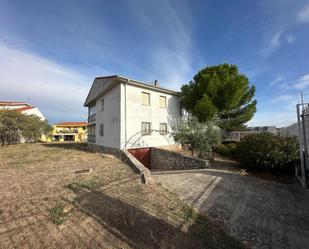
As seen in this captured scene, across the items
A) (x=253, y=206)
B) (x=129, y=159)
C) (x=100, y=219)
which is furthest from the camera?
(x=129, y=159)

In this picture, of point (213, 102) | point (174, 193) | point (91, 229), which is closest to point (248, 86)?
point (213, 102)

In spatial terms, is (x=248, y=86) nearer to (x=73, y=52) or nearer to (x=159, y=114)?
(x=159, y=114)

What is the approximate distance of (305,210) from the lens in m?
4.64

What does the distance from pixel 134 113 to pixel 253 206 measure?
10.6 metres

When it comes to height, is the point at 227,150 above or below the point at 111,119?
below

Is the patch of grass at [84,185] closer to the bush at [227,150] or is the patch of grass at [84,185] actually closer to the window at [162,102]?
the window at [162,102]

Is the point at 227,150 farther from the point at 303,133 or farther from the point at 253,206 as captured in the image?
the point at 253,206

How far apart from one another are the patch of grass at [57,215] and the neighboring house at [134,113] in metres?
8.65

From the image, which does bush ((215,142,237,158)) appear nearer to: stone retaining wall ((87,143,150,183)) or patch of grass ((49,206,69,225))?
stone retaining wall ((87,143,150,183))

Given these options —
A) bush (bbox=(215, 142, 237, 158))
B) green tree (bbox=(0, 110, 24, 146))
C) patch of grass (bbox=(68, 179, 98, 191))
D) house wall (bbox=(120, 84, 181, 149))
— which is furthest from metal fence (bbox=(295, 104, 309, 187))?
green tree (bbox=(0, 110, 24, 146))

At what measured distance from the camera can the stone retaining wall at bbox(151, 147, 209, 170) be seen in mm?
10242

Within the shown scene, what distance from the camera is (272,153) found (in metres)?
7.95

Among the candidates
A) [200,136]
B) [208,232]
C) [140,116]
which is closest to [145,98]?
[140,116]

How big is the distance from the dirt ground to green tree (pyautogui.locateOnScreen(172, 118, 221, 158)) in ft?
21.1
